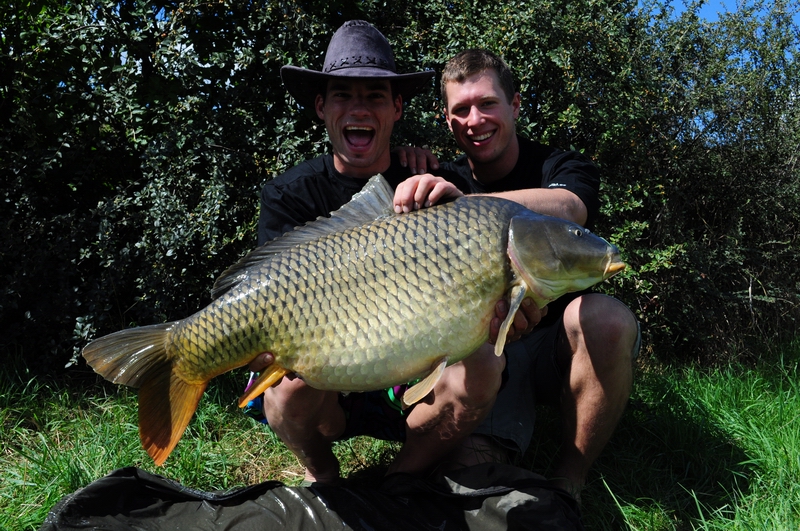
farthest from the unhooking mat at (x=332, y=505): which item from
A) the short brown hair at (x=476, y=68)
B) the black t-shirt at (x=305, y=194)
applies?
the short brown hair at (x=476, y=68)

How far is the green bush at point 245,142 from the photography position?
289 centimetres

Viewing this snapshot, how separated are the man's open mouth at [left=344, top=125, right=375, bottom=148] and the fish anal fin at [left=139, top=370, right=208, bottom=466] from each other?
92cm

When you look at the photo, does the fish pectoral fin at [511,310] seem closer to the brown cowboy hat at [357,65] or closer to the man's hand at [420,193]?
the man's hand at [420,193]

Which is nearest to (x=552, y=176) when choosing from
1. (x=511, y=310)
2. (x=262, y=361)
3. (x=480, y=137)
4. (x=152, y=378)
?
(x=480, y=137)

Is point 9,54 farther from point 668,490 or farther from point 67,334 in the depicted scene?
point 668,490

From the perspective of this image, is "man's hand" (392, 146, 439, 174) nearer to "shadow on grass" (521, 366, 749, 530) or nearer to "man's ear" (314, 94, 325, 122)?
"man's ear" (314, 94, 325, 122)

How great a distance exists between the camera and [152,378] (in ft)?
5.40

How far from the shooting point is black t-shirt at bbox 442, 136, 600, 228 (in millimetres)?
2098

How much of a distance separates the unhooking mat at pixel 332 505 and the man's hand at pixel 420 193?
0.75m

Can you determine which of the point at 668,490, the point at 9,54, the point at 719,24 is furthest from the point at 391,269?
the point at 719,24

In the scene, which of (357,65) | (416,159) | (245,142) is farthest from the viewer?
(245,142)

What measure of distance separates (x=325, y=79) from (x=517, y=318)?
1134 mm

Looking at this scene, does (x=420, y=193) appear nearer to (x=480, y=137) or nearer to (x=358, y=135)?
(x=358, y=135)

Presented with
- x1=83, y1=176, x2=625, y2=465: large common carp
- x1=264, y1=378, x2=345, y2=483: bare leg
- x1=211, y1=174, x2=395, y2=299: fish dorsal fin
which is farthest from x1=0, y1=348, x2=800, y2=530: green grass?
x1=211, y1=174, x2=395, y2=299: fish dorsal fin
